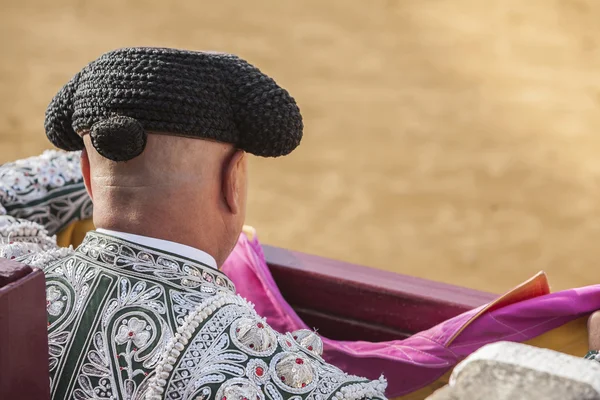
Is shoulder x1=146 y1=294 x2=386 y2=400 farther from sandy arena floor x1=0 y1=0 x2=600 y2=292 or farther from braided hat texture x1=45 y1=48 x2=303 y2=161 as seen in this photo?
sandy arena floor x1=0 y1=0 x2=600 y2=292

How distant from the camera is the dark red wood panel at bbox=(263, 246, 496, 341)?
2.31 metres

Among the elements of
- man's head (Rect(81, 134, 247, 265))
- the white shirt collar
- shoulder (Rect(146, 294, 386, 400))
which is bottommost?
shoulder (Rect(146, 294, 386, 400))

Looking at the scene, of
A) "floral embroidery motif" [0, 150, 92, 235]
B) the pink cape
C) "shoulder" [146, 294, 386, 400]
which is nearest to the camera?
"shoulder" [146, 294, 386, 400]

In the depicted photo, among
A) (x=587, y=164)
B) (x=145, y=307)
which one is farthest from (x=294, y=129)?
(x=587, y=164)

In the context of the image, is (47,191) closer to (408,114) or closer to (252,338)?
(252,338)

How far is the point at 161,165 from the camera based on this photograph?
1453 millimetres

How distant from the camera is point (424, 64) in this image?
233 inches

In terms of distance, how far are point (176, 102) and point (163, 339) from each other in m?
0.40

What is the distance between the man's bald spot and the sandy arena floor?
3059mm

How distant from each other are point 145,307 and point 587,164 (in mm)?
4196

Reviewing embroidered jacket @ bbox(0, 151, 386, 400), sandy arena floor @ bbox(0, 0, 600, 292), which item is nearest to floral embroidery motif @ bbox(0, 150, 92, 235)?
embroidered jacket @ bbox(0, 151, 386, 400)

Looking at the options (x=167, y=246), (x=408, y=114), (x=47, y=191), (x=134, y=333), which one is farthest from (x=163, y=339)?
(x=408, y=114)

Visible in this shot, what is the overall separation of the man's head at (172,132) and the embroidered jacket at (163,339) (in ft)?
0.23

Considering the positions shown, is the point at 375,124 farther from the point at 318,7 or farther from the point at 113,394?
the point at 113,394
